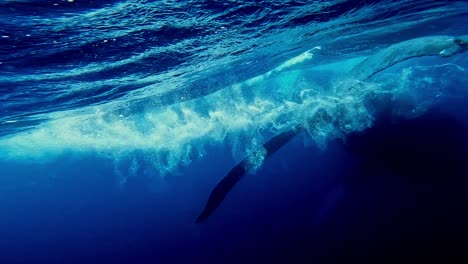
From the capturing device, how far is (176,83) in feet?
57.9

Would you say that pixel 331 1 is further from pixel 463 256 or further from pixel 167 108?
pixel 167 108

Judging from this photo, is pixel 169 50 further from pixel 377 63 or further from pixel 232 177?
pixel 377 63

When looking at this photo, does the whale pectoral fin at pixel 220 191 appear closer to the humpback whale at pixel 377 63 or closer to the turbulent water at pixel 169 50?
the humpback whale at pixel 377 63

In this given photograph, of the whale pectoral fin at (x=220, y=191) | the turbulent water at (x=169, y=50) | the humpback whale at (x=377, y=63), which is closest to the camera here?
the turbulent water at (x=169, y=50)

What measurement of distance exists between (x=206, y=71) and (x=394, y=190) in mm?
14020

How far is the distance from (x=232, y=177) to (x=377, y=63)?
908cm

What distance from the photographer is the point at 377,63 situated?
13.4 m

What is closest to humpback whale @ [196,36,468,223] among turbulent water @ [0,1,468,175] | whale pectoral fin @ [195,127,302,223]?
whale pectoral fin @ [195,127,302,223]

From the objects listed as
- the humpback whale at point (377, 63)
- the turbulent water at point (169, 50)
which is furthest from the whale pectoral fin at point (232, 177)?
the turbulent water at point (169, 50)

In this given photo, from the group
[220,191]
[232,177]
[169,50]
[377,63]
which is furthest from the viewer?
[377,63]

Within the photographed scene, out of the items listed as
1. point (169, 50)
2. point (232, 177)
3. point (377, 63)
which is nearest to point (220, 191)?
point (232, 177)

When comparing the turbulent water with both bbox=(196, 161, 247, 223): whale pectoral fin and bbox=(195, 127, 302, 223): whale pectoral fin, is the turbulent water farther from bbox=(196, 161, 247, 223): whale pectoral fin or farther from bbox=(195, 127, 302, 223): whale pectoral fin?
bbox=(196, 161, 247, 223): whale pectoral fin

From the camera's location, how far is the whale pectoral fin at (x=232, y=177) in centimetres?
1102

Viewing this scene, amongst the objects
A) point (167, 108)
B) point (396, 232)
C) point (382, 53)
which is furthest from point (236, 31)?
point (167, 108)
